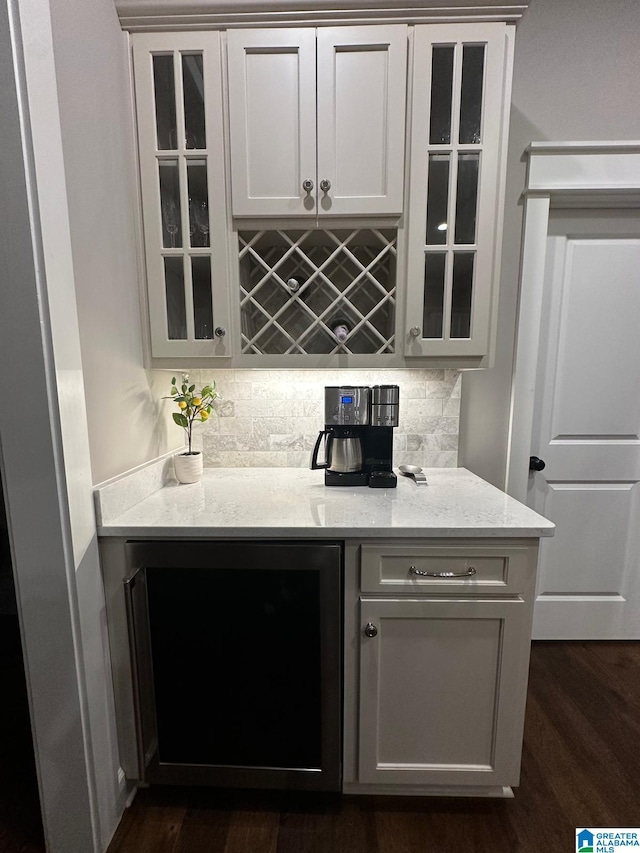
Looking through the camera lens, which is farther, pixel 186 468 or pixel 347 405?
pixel 186 468

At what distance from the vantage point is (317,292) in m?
1.40

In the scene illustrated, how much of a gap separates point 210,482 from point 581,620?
202 centimetres

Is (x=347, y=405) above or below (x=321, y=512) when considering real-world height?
above

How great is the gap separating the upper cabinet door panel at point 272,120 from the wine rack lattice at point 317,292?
0.12m

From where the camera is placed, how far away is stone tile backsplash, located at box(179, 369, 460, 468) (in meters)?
1.70

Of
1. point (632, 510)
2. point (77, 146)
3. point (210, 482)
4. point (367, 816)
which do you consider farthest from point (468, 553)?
point (77, 146)

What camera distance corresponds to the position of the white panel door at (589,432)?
1740 millimetres

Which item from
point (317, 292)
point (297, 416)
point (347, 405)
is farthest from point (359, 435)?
point (317, 292)

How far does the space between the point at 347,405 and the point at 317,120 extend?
977mm

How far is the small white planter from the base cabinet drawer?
2.70ft

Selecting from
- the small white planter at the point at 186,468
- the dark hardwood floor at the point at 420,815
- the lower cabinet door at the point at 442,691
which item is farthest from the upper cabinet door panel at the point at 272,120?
the dark hardwood floor at the point at 420,815

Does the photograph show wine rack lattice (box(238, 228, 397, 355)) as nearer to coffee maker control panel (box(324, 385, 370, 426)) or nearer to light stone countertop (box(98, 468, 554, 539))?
coffee maker control panel (box(324, 385, 370, 426))

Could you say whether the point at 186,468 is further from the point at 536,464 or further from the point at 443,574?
the point at 536,464

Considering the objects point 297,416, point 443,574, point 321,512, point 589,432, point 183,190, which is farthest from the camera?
point 589,432
